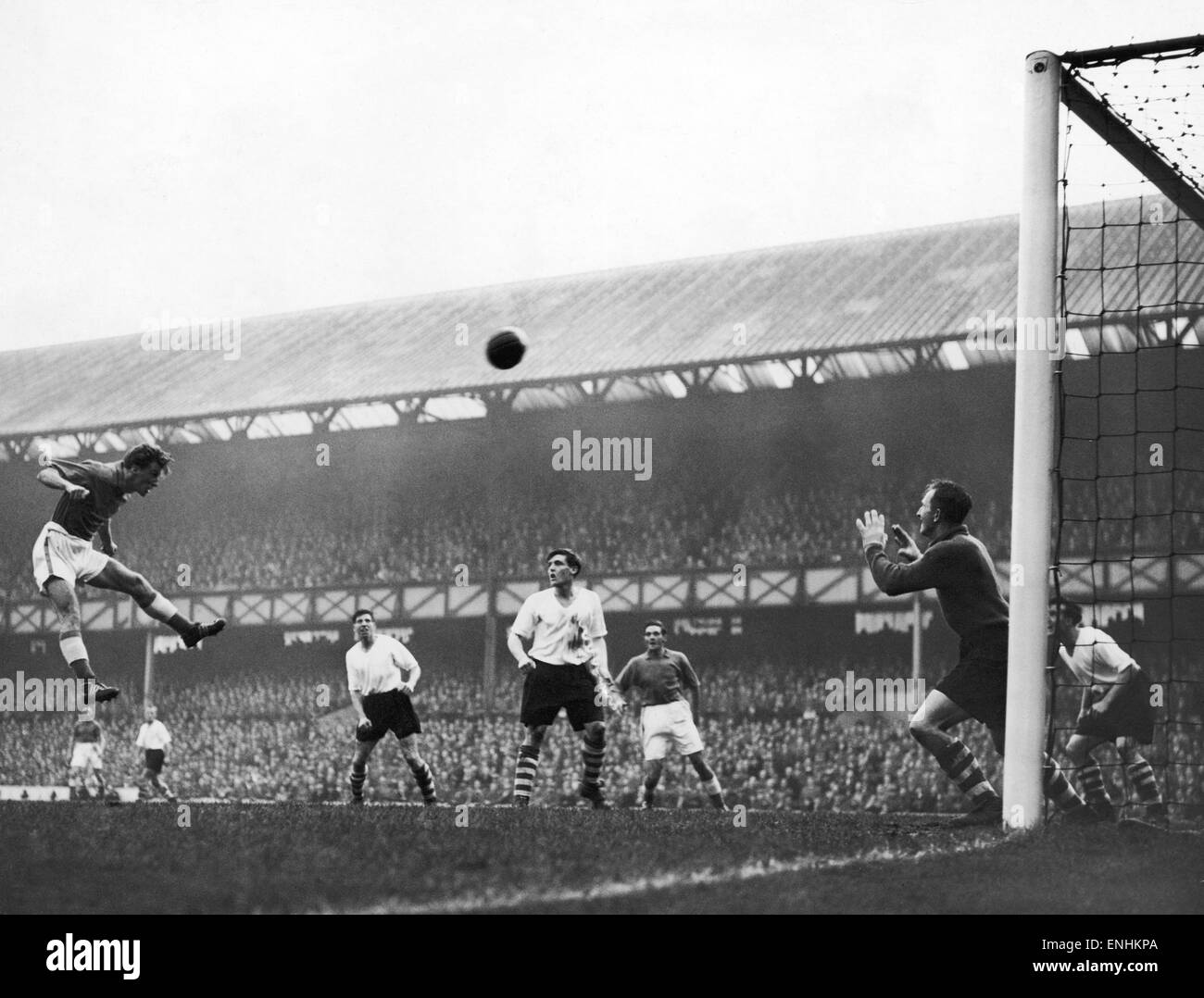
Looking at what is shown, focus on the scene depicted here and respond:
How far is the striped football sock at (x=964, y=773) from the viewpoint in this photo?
10.2 metres

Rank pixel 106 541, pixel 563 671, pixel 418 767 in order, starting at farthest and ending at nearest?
pixel 418 767, pixel 563 671, pixel 106 541

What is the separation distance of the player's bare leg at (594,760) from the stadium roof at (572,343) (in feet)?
28.6

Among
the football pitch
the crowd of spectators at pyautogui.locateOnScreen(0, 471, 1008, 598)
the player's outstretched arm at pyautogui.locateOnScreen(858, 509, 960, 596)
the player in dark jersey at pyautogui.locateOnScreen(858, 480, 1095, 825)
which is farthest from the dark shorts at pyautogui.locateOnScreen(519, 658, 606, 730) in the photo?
the crowd of spectators at pyautogui.locateOnScreen(0, 471, 1008, 598)

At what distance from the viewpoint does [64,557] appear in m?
10.8

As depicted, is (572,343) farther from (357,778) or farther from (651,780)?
(357,778)

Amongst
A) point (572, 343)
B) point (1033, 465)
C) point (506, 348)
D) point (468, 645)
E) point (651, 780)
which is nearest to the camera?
point (1033, 465)

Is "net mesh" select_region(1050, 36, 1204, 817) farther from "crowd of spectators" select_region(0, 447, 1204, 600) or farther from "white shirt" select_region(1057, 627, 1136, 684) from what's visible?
"white shirt" select_region(1057, 627, 1136, 684)

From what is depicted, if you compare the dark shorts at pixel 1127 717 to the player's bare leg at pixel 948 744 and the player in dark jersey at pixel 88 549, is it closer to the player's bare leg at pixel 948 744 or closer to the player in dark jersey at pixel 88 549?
the player's bare leg at pixel 948 744

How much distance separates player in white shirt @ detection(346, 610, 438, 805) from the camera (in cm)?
A: 1313

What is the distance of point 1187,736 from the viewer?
17.3 metres

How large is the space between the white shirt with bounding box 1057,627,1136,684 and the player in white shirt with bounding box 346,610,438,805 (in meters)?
5.63

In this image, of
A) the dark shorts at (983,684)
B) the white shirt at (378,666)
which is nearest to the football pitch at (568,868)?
the dark shorts at (983,684)

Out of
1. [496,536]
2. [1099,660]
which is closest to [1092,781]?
[1099,660]

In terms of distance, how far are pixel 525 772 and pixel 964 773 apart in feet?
12.6
